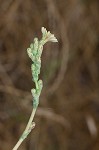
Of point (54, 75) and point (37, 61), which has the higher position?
point (54, 75)

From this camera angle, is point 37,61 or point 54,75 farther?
point 54,75

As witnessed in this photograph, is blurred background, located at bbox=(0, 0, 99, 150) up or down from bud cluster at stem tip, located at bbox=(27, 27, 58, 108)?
up

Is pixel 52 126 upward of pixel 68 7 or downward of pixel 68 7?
downward

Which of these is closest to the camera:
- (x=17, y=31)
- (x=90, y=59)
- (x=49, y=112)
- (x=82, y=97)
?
(x=49, y=112)

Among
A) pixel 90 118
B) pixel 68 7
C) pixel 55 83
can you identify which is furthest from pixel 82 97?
pixel 68 7

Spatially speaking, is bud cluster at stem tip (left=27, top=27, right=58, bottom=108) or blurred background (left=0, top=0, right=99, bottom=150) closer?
bud cluster at stem tip (left=27, top=27, right=58, bottom=108)

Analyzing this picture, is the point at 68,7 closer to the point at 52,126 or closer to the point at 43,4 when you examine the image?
the point at 43,4

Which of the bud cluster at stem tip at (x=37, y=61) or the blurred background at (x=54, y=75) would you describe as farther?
the blurred background at (x=54, y=75)

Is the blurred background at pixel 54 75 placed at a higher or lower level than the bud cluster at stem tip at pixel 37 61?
higher
